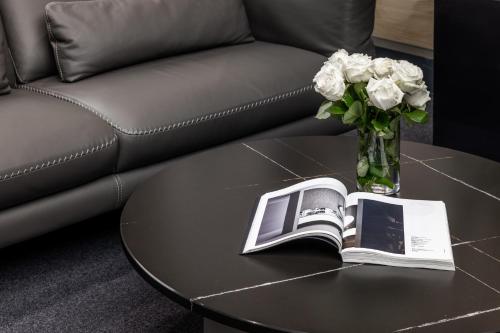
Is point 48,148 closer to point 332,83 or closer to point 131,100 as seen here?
point 131,100

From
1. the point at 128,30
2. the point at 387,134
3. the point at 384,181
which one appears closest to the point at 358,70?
the point at 387,134

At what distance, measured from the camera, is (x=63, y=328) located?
1.88 meters

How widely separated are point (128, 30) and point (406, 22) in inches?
74.1

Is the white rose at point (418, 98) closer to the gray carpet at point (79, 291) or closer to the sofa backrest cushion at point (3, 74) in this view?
the gray carpet at point (79, 291)

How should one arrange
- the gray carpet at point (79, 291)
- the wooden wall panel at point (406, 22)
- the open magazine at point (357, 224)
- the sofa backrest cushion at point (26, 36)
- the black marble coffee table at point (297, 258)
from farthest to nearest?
the wooden wall panel at point (406, 22) < the sofa backrest cushion at point (26, 36) < the gray carpet at point (79, 291) < the open magazine at point (357, 224) < the black marble coffee table at point (297, 258)

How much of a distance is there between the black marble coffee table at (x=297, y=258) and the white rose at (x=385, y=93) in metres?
0.25

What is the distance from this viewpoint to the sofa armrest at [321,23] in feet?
8.74

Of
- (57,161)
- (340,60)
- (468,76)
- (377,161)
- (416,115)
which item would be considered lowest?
(468,76)

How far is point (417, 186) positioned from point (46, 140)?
0.93 metres

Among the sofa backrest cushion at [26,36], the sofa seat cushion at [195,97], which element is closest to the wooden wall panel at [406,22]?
the sofa seat cushion at [195,97]

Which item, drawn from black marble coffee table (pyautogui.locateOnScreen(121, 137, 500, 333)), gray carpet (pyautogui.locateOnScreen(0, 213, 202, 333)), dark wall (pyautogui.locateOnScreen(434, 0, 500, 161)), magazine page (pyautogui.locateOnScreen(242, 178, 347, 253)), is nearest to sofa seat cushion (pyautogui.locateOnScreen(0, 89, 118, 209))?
gray carpet (pyautogui.locateOnScreen(0, 213, 202, 333))

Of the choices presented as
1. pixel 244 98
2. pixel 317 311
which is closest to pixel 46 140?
pixel 244 98

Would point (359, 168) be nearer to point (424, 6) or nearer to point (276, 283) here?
point (276, 283)

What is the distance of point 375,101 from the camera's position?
1509mm
